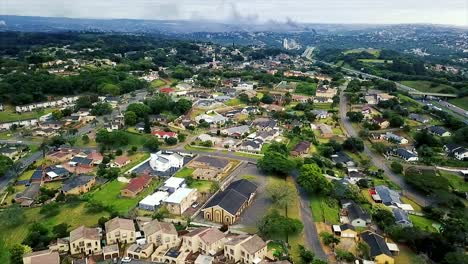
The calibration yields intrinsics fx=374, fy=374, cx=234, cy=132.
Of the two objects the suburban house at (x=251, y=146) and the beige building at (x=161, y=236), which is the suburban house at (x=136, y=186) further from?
the suburban house at (x=251, y=146)

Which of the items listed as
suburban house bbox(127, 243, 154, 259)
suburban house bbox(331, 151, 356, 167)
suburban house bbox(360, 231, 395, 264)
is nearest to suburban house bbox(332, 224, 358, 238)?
suburban house bbox(360, 231, 395, 264)

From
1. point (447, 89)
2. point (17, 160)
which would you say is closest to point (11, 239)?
point (17, 160)

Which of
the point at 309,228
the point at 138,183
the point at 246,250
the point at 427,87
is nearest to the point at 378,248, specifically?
the point at 309,228

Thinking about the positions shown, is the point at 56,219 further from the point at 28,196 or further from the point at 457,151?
the point at 457,151

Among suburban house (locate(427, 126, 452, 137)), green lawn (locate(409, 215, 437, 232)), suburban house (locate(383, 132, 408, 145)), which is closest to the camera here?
green lawn (locate(409, 215, 437, 232))

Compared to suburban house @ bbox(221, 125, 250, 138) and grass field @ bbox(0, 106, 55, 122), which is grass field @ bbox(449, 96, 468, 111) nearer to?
suburban house @ bbox(221, 125, 250, 138)

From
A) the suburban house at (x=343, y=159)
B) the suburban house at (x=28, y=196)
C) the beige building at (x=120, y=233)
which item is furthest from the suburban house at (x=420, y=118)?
the suburban house at (x=28, y=196)
